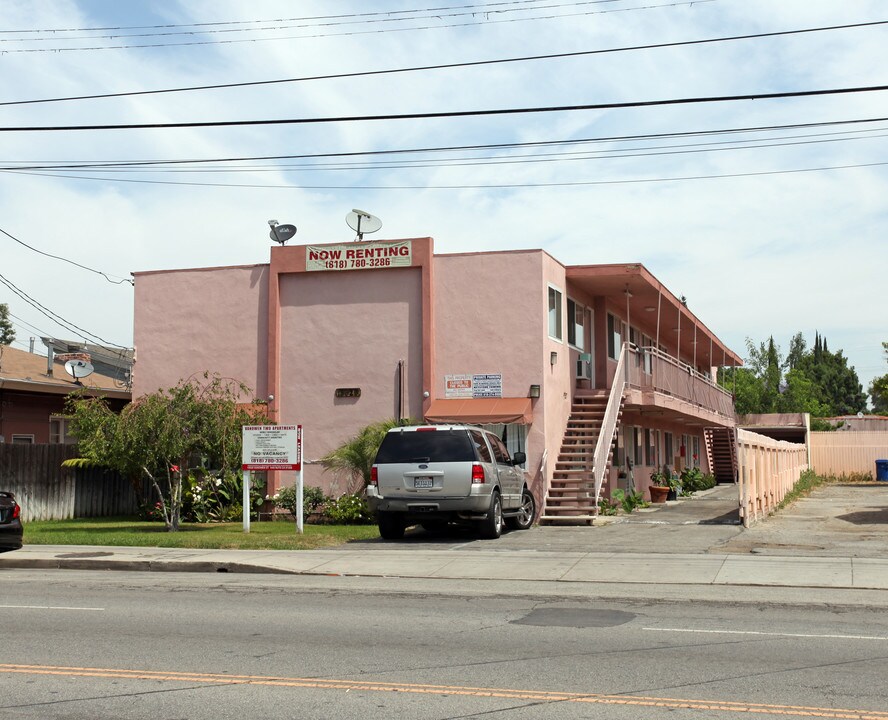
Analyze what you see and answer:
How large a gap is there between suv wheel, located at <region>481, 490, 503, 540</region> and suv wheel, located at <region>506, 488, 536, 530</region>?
1932 mm

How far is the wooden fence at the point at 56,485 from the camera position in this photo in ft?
76.2

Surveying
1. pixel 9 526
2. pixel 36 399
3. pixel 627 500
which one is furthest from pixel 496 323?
pixel 36 399

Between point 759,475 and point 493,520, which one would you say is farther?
point 759,475

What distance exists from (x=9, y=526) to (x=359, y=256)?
35.5 ft

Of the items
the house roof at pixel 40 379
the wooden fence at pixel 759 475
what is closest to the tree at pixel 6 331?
the house roof at pixel 40 379

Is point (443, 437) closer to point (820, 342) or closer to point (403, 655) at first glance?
point (403, 655)

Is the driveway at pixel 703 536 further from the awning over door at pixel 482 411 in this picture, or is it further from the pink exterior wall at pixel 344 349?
the pink exterior wall at pixel 344 349

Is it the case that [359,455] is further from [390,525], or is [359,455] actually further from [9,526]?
[9,526]

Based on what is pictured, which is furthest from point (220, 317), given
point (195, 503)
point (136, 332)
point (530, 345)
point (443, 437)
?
point (443, 437)

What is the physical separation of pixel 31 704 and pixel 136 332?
20.6m

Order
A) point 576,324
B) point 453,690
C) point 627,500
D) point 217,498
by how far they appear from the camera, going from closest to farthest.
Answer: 1. point 453,690
2. point 217,498
3. point 627,500
4. point 576,324

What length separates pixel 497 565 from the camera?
1463 centimetres

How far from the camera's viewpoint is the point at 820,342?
120688 mm

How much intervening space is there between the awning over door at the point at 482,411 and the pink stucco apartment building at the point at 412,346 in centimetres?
3
